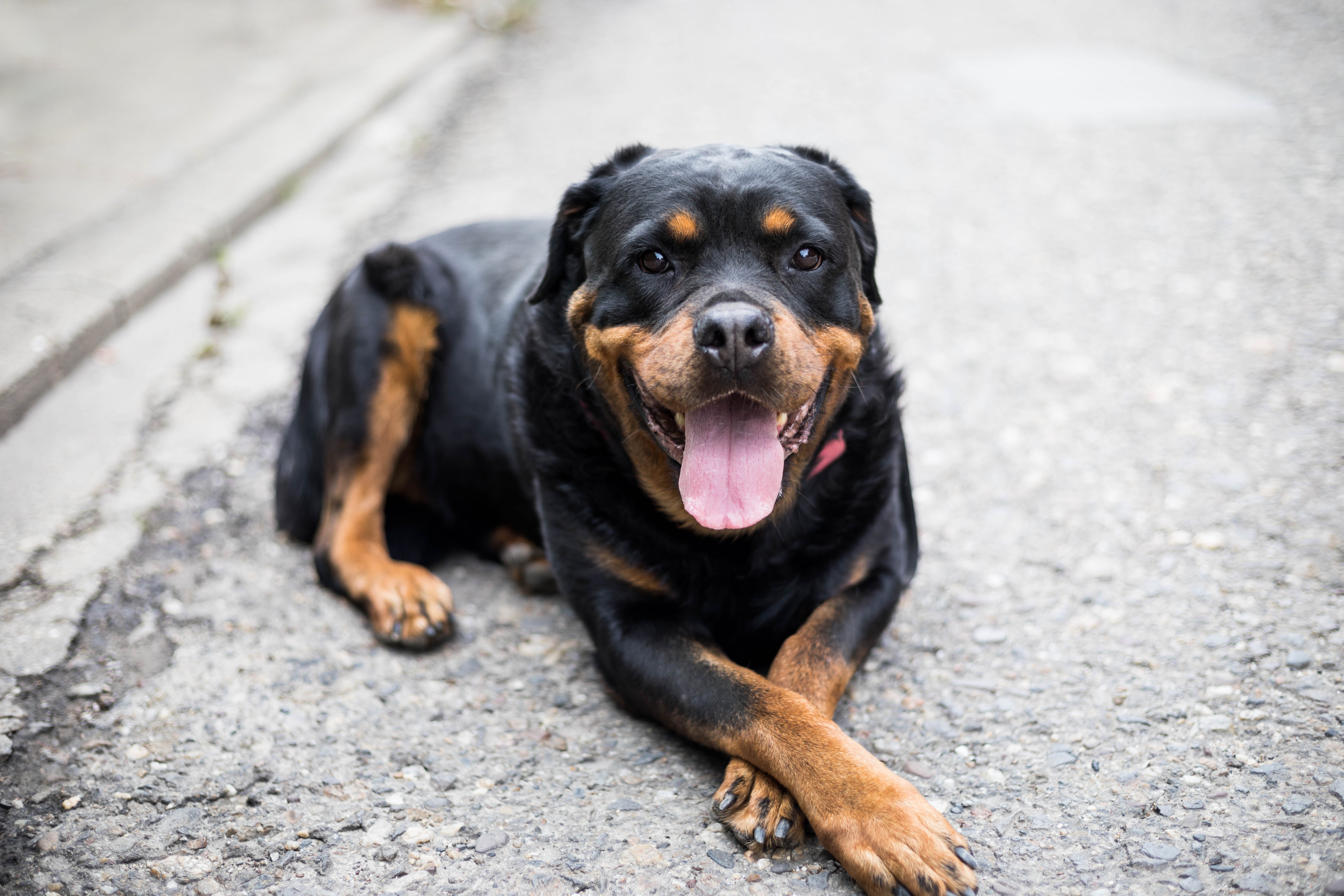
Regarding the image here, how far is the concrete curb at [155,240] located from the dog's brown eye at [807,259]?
10.2ft

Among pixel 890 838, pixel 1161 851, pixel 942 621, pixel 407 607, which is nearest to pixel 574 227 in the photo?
pixel 407 607

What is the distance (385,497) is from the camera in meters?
3.49

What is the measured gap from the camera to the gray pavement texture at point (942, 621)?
2158 millimetres

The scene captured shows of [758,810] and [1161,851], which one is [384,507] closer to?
[758,810]

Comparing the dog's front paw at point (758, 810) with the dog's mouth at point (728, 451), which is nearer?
the dog's front paw at point (758, 810)

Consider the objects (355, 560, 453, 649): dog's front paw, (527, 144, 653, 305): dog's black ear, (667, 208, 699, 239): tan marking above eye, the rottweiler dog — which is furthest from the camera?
(355, 560, 453, 649): dog's front paw

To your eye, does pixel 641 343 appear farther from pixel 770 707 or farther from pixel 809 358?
pixel 770 707

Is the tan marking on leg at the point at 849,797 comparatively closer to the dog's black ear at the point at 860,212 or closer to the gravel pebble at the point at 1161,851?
the gravel pebble at the point at 1161,851

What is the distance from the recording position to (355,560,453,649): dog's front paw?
2.90m

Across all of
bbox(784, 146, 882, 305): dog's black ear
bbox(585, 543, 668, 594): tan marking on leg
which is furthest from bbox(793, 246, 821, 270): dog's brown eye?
bbox(585, 543, 668, 594): tan marking on leg

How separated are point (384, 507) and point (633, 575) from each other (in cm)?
131

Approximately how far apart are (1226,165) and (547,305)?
4.73 m

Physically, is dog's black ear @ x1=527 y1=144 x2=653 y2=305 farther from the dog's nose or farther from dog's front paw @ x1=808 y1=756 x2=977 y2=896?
dog's front paw @ x1=808 y1=756 x2=977 y2=896

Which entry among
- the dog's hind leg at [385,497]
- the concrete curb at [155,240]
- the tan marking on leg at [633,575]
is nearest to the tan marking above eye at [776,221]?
the tan marking on leg at [633,575]
